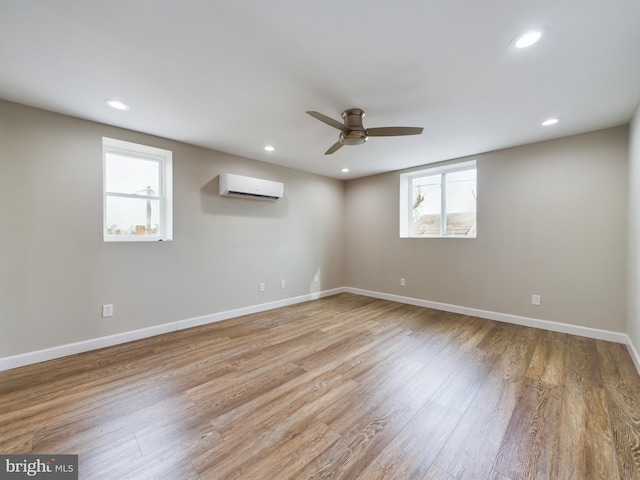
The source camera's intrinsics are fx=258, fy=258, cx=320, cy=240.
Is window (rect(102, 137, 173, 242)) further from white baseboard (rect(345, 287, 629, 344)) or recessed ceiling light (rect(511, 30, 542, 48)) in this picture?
white baseboard (rect(345, 287, 629, 344))

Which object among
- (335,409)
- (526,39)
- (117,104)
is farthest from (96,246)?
(526,39)

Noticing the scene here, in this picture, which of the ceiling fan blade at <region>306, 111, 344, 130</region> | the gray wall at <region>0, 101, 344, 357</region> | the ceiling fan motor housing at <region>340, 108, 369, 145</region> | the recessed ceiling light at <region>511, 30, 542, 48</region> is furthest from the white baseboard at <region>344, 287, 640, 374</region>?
the ceiling fan blade at <region>306, 111, 344, 130</region>

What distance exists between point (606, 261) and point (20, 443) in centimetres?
527

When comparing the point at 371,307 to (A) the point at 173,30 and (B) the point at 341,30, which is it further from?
(A) the point at 173,30

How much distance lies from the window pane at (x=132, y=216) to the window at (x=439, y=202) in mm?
3928

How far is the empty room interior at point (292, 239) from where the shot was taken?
4.75ft

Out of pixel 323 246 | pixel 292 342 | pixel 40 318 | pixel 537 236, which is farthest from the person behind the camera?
pixel 323 246

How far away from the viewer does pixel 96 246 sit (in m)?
2.79

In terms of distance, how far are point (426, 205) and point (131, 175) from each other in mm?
4503

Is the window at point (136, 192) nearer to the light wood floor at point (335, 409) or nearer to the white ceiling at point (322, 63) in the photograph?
the white ceiling at point (322, 63)

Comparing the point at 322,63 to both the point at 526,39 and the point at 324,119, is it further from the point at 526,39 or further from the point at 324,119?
the point at 526,39

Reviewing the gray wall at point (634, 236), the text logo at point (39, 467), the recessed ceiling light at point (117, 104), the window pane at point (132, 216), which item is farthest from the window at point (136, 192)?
the gray wall at point (634, 236)

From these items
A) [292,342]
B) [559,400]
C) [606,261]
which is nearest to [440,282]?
[606,261]

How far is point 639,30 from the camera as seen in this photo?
4.97ft
